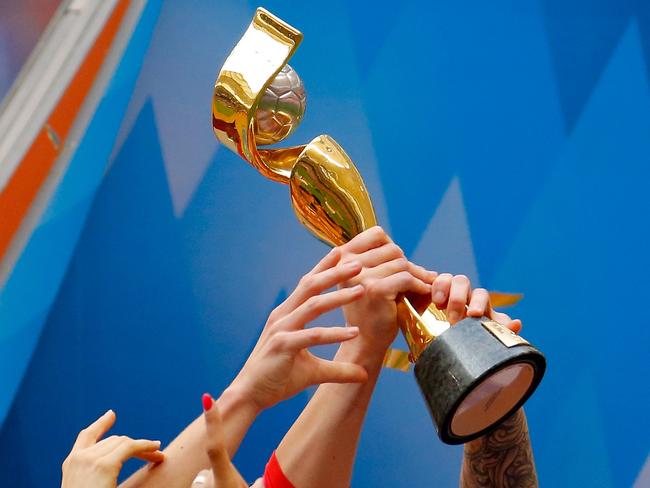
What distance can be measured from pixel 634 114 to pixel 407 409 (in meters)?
0.59

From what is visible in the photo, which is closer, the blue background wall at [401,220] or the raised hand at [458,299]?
the raised hand at [458,299]

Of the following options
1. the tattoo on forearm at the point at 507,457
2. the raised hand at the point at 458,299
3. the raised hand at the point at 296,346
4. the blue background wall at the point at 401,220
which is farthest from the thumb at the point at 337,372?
the blue background wall at the point at 401,220

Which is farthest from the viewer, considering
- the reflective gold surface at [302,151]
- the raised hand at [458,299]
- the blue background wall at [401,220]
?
the blue background wall at [401,220]

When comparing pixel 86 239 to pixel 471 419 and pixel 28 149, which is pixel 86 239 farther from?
pixel 471 419

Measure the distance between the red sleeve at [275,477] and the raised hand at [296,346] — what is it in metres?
0.18

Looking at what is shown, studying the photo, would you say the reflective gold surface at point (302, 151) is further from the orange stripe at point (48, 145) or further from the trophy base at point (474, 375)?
the orange stripe at point (48, 145)

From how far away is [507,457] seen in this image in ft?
3.82

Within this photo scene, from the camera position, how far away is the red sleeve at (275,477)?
3.59 ft

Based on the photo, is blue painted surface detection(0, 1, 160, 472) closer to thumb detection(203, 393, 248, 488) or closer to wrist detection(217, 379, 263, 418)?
wrist detection(217, 379, 263, 418)

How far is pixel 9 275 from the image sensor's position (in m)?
1.79

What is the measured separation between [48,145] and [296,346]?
3.65 feet

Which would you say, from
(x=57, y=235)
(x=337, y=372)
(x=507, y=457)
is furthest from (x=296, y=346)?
(x=57, y=235)

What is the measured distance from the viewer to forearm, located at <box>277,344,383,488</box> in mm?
1086

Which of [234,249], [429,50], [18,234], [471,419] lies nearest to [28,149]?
[18,234]
